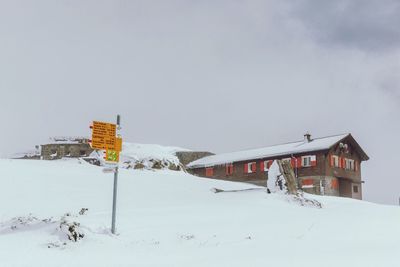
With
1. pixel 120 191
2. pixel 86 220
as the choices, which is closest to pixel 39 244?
pixel 86 220

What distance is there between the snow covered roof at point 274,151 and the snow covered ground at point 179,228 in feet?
100

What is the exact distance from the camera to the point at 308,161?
165 ft

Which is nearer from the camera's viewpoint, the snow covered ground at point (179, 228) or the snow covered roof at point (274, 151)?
the snow covered ground at point (179, 228)

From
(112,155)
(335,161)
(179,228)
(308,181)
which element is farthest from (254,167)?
(112,155)

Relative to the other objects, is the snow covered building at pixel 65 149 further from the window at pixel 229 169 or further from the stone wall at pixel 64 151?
the window at pixel 229 169

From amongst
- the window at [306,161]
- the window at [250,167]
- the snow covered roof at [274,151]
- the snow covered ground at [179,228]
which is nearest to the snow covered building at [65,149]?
the snow covered roof at [274,151]

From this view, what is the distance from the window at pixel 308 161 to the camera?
49.7 metres

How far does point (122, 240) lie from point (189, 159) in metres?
54.7

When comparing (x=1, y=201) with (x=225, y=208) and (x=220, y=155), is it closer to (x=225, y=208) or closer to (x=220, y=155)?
(x=225, y=208)

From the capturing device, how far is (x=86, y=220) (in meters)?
12.7

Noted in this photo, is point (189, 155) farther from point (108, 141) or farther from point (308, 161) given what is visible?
point (108, 141)

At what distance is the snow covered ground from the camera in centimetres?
895

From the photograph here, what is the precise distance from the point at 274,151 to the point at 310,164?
5.04 metres

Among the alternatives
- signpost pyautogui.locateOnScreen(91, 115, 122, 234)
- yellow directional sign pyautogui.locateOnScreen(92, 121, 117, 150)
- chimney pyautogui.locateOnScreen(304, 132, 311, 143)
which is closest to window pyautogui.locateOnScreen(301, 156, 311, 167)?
chimney pyautogui.locateOnScreen(304, 132, 311, 143)
